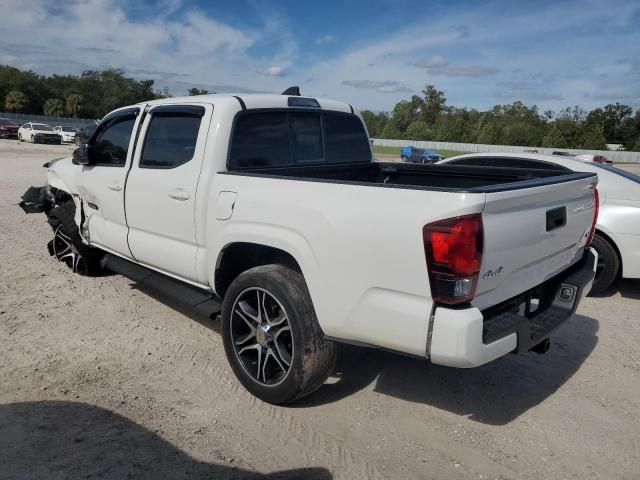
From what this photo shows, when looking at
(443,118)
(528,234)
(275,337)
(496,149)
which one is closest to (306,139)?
(275,337)

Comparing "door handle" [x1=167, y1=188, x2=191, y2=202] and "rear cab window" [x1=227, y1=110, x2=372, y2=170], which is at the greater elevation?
"rear cab window" [x1=227, y1=110, x2=372, y2=170]

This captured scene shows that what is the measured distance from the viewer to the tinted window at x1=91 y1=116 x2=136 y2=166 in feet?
15.3

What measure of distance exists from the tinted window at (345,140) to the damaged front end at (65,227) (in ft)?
9.14

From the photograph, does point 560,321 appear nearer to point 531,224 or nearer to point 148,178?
point 531,224

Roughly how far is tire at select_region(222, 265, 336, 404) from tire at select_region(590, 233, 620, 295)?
13.4 ft

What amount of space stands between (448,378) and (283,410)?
131 centimetres

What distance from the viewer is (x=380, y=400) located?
140 inches

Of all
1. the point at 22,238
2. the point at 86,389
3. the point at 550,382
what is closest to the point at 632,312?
the point at 550,382

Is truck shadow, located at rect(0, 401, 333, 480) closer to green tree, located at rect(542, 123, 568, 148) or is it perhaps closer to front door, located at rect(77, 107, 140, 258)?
front door, located at rect(77, 107, 140, 258)

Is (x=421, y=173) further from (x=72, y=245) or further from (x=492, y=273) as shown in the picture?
(x=72, y=245)

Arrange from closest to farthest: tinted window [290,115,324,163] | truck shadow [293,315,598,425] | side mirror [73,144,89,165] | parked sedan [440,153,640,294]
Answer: truck shadow [293,315,598,425], tinted window [290,115,324,163], side mirror [73,144,89,165], parked sedan [440,153,640,294]

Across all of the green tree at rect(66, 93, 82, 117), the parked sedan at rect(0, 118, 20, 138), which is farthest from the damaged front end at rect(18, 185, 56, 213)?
the green tree at rect(66, 93, 82, 117)

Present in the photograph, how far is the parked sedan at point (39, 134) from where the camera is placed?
35156mm

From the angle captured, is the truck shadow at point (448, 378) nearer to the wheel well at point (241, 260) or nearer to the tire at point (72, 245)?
the wheel well at point (241, 260)
